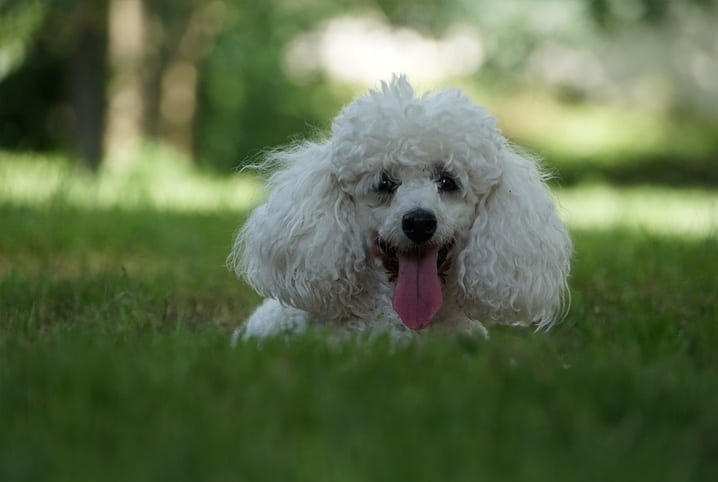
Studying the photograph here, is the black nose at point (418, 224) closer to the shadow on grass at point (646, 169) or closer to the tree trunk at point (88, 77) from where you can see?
the tree trunk at point (88, 77)

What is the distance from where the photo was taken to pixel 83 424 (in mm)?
2305

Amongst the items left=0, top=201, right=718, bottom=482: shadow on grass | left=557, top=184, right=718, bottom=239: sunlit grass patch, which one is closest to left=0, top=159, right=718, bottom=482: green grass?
left=0, top=201, right=718, bottom=482: shadow on grass

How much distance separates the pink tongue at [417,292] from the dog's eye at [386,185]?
26cm

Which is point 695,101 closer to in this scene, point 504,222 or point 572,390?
point 504,222

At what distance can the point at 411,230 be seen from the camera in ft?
12.2

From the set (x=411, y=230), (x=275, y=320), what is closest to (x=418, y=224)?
(x=411, y=230)

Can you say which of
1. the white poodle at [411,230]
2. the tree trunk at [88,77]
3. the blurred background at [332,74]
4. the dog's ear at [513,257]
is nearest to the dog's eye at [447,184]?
the white poodle at [411,230]

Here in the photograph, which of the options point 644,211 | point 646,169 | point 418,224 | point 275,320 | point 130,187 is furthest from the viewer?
point 646,169

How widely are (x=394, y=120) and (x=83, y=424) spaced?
1881 mm

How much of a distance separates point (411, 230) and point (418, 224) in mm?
34

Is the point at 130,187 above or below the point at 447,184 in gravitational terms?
below

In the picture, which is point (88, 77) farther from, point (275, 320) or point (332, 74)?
point (275, 320)

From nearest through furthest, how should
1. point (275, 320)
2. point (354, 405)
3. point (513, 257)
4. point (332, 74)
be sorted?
point (354, 405)
point (513, 257)
point (275, 320)
point (332, 74)

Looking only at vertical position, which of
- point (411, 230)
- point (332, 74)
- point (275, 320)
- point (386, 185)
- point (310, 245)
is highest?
point (332, 74)
